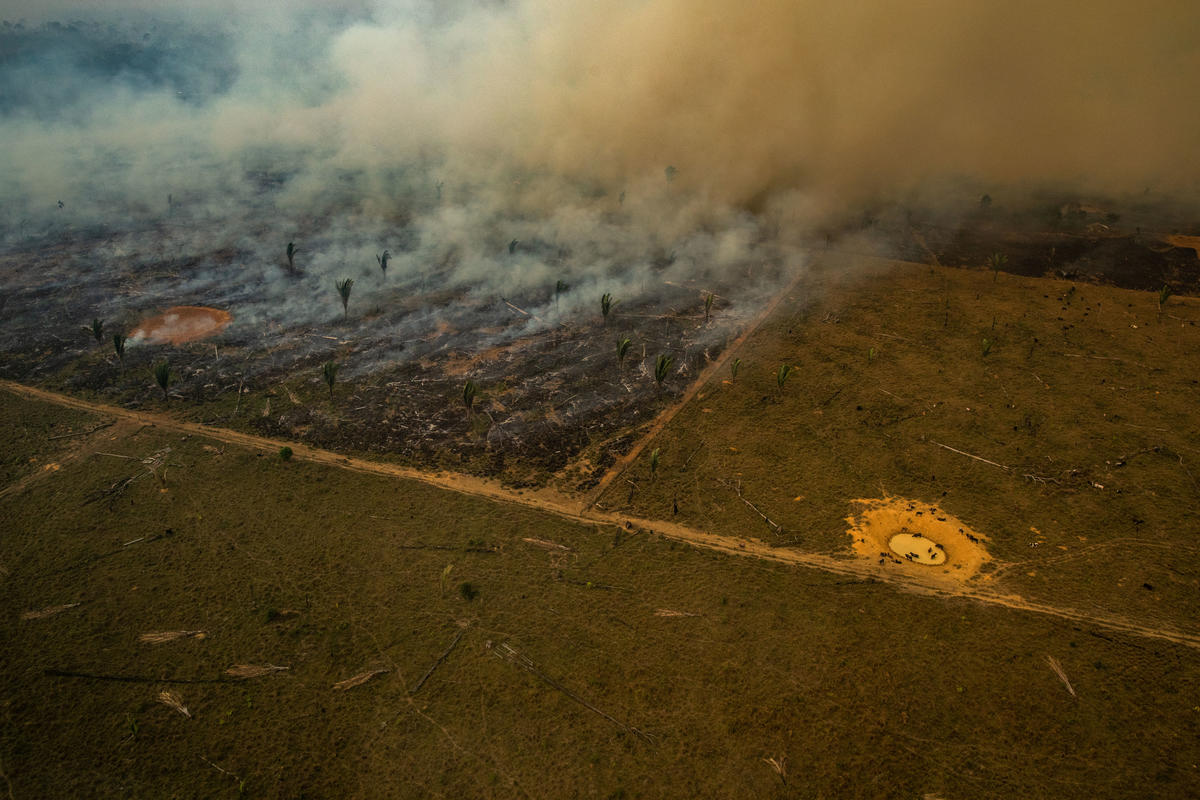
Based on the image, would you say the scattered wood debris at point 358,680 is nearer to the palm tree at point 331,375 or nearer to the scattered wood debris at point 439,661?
the scattered wood debris at point 439,661

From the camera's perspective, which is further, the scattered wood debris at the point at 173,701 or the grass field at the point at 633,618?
the scattered wood debris at the point at 173,701

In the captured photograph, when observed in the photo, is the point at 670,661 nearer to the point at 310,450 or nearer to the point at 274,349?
the point at 310,450

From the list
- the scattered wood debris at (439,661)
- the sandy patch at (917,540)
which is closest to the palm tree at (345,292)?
the scattered wood debris at (439,661)

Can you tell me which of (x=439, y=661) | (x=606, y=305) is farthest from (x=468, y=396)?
(x=439, y=661)

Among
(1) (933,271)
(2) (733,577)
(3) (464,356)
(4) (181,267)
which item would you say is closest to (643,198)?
(1) (933,271)

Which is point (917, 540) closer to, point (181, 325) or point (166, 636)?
point (166, 636)

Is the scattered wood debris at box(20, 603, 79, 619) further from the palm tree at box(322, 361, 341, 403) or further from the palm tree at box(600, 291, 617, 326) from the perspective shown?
the palm tree at box(600, 291, 617, 326)
